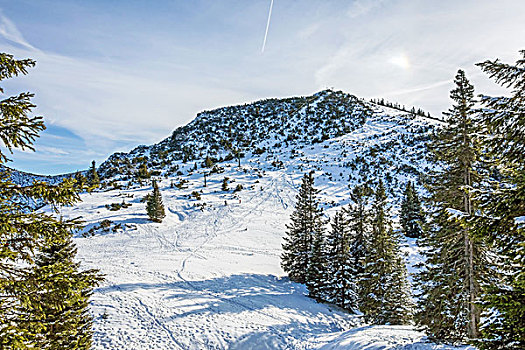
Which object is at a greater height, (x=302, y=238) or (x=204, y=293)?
(x=302, y=238)

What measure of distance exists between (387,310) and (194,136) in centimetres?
8721

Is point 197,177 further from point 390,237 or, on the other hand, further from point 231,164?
point 390,237

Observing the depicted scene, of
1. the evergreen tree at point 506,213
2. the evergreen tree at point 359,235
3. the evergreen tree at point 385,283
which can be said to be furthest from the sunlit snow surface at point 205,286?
the evergreen tree at point 506,213

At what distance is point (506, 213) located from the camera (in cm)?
391

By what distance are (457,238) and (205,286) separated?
1470 cm

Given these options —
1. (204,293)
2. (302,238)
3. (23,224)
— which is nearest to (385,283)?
(302,238)

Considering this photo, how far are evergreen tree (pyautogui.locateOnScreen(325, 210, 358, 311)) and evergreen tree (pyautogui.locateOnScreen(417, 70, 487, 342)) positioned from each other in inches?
374

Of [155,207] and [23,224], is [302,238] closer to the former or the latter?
[155,207]

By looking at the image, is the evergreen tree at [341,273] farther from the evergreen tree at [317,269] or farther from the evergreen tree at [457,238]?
the evergreen tree at [457,238]

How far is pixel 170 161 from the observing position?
227 ft

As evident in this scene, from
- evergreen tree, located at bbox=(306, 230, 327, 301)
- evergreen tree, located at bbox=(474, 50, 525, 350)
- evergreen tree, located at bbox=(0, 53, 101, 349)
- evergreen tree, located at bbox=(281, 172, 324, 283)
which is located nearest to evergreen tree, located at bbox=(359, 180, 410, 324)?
evergreen tree, located at bbox=(306, 230, 327, 301)

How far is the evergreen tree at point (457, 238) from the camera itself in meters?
8.42

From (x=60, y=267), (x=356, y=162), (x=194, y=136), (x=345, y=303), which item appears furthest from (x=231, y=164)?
(x=60, y=267)

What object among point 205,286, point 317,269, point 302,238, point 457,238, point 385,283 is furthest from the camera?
point 302,238
